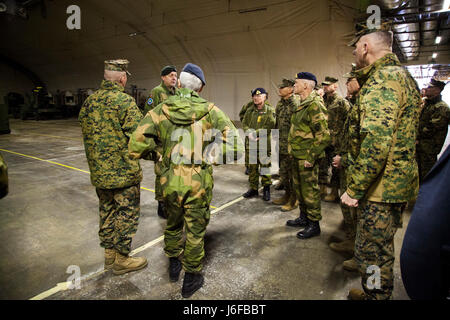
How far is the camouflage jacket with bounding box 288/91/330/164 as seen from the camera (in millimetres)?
2703

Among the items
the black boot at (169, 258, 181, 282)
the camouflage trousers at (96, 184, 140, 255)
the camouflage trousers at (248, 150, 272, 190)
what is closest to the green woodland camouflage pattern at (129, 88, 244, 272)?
the black boot at (169, 258, 181, 282)

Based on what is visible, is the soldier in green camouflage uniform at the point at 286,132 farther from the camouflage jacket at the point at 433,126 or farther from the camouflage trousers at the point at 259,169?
the camouflage jacket at the point at 433,126

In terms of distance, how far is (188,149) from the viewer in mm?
1813

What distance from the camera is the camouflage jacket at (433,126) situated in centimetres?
370

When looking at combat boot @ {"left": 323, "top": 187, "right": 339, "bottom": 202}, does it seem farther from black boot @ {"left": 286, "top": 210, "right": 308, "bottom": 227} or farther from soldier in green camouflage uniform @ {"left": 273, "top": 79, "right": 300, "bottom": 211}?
black boot @ {"left": 286, "top": 210, "right": 308, "bottom": 227}

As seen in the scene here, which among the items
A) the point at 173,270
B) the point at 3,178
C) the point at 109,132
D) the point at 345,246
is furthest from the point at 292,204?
the point at 3,178

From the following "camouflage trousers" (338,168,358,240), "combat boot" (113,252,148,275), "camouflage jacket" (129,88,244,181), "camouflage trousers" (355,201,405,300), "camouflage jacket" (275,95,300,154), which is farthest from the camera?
"camouflage jacket" (275,95,300,154)

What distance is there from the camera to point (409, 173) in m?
1.54

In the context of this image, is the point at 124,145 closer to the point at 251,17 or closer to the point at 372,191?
the point at 372,191

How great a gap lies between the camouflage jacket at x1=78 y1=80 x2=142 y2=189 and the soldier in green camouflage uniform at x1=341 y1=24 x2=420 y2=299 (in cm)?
182

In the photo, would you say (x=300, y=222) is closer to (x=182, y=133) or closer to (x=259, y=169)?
(x=259, y=169)

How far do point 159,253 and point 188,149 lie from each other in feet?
4.49

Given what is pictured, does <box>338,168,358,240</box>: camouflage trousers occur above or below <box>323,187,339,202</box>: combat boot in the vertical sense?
above
